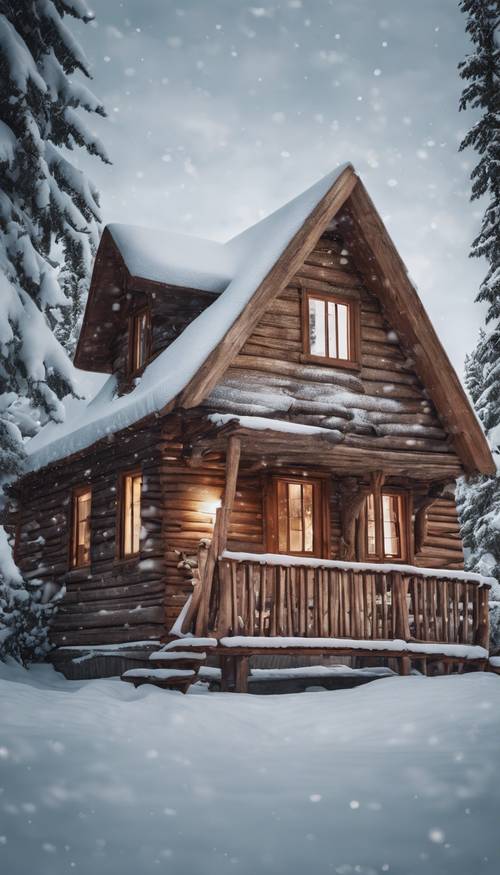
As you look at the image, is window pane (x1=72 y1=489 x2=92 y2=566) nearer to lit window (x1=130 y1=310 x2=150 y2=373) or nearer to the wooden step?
lit window (x1=130 y1=310 x2=150 y2=373)

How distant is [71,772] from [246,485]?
9.95 m

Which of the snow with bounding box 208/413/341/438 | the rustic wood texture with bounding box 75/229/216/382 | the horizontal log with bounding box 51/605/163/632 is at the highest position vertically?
the rustic wood texture with bounding box 75/229/216/382

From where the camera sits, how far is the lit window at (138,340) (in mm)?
17828

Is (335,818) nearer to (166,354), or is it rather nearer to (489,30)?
(166,354)

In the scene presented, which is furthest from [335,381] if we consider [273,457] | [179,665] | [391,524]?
[179,665]

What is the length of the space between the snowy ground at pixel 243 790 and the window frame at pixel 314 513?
642 cm

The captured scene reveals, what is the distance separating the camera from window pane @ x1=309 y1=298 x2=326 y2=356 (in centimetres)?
1664

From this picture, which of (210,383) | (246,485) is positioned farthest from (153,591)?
(210,383)

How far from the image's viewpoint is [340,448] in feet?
51.5

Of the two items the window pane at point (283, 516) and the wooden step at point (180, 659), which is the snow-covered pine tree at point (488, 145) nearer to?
the window pane at point (283, 516)

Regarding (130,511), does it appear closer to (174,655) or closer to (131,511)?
(131,511)

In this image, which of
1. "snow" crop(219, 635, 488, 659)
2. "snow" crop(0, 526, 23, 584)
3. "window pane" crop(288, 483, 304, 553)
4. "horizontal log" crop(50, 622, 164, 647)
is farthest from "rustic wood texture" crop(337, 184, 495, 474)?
"snow" crop(0, 526, 23, 584)

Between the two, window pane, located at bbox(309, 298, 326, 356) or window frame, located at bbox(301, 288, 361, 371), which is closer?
window frame, located at bbox(301, 288, 361, 371)

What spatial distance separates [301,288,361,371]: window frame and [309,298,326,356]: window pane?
78mm
